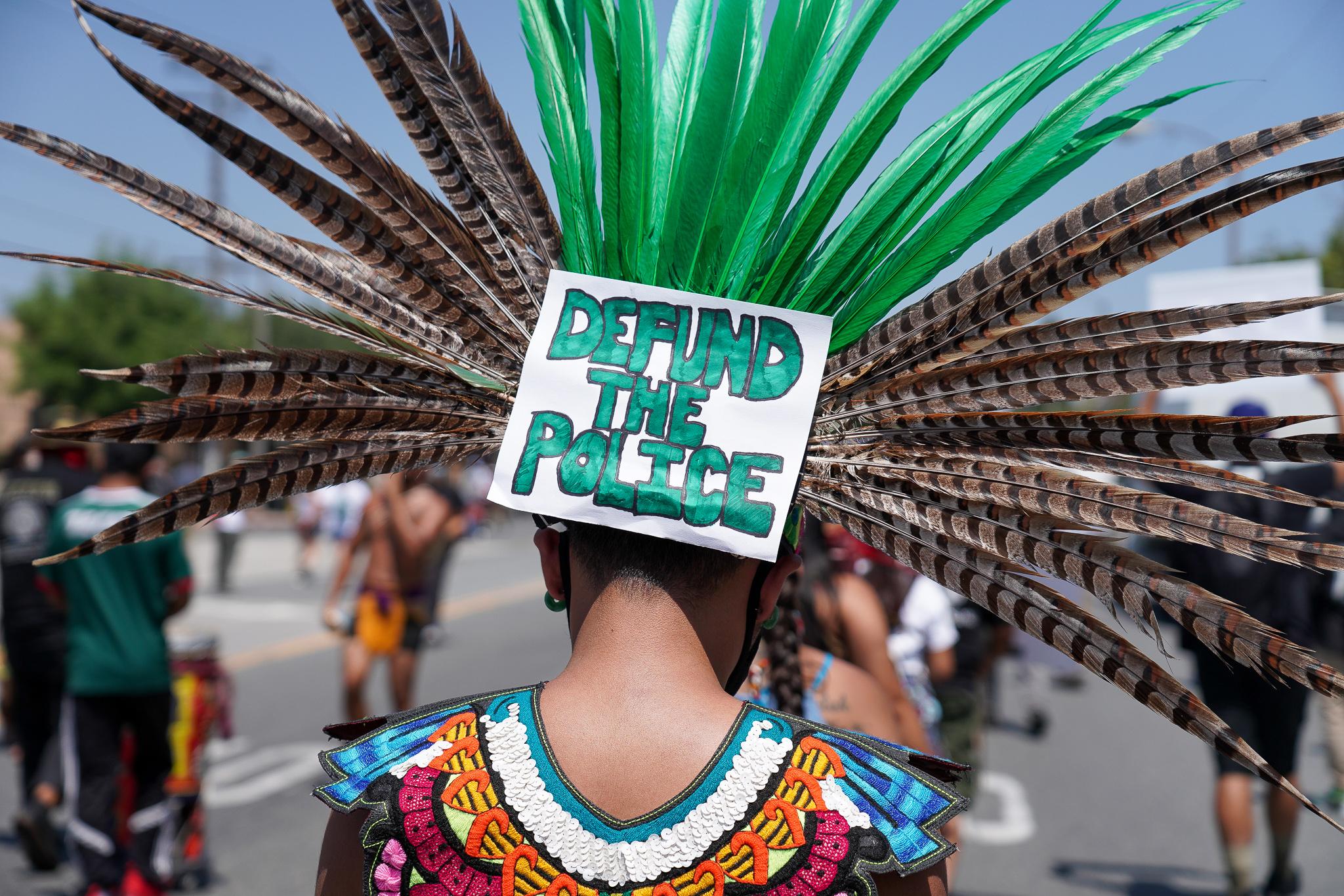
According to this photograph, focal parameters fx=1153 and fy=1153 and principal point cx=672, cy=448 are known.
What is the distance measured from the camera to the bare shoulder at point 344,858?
60.9 inches

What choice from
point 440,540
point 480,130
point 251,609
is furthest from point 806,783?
point 251,609

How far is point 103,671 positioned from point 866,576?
130 inches

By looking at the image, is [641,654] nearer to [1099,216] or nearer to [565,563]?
[565,563]

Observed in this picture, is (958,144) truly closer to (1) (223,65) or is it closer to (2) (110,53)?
(1) (223,65)

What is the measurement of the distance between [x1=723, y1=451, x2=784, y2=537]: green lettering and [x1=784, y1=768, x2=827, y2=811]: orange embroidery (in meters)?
0.33

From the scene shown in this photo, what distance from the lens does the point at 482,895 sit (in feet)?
4.83

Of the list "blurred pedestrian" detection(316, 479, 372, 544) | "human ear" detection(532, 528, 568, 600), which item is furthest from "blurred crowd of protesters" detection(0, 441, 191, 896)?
"blurred pedestrian" detection(316, 479, 372, 544)

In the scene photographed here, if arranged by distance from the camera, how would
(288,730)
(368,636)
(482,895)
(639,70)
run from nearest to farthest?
(482,895)
(639,70)
(368,636)
(288,730)

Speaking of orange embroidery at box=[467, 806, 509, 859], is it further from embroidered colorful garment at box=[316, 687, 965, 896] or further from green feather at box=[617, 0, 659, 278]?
green feather at box=[617, 0, 659, 278]

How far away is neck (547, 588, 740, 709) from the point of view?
158 centimetres

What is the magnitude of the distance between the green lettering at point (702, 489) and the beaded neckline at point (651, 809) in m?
0.27

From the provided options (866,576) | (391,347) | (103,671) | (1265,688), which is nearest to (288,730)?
(103,671)

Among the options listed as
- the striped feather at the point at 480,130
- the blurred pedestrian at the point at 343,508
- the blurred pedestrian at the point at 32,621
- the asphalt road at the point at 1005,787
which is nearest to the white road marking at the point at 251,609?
the asphalt road at the point at 1005,787

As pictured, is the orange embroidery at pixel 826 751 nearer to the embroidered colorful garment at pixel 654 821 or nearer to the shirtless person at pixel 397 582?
the embroidered colorful garment at pixel 654 821
